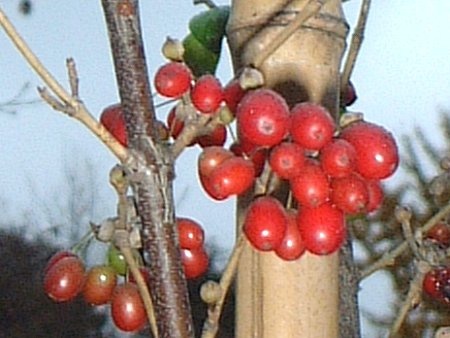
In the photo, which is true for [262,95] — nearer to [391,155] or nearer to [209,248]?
[391,155]

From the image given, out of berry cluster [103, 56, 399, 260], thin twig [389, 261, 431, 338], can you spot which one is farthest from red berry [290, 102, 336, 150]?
thin twig [389, 261, 431, 338]

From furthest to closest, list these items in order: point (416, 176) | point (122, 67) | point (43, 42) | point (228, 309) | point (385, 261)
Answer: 1. point (43, 42)
2. point (416, 176)
3. point (228, 309)
4. point (385, 261)
5. point (122, 67)

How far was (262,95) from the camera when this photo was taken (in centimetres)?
21

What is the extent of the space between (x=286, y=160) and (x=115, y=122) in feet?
0.15

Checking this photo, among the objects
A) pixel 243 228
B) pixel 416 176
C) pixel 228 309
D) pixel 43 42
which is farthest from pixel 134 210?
pixel 43 42

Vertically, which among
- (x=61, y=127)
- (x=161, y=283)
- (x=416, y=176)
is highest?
A: (x=61, y=127)

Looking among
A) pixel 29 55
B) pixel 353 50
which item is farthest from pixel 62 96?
pixel 353 50

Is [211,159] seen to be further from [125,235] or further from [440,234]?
[440,234]

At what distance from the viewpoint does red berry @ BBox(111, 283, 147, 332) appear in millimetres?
246

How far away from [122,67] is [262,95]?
0.03 m

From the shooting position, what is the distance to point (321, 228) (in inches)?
8.5

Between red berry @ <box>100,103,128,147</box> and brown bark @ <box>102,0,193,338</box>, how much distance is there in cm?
4

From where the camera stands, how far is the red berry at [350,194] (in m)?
0.22

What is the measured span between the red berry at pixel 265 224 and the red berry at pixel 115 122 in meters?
0.04
